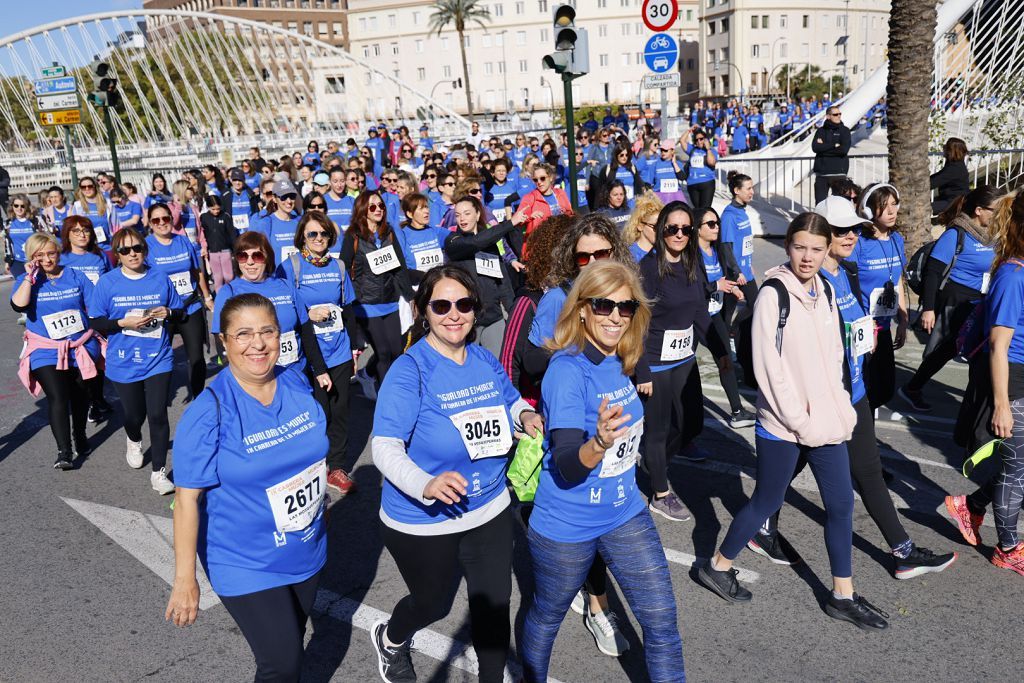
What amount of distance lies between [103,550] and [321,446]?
2.96 metres

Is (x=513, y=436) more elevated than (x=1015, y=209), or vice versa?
(x=1015, y=209)

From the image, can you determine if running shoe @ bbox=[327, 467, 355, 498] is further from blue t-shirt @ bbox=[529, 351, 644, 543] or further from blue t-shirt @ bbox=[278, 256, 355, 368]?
blue t-shirt @ bbox=[529, 351, 644, 543]

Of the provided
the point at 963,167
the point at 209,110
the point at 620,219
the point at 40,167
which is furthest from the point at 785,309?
the point at 209,110

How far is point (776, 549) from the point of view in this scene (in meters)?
4.70

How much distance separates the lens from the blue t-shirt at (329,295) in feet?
20.0

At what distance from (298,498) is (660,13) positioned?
9.36 metres

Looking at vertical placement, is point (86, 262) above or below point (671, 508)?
above

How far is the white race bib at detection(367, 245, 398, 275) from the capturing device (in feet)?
23.0

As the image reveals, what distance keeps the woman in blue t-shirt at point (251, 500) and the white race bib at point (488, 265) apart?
302cm

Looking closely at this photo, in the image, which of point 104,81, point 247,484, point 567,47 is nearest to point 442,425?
point 247,484

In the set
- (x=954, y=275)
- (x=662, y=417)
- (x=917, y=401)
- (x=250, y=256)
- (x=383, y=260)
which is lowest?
(x=917, y=401)

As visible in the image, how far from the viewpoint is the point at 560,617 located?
3.24 meters

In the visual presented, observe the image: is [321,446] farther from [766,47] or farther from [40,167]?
[766,47]

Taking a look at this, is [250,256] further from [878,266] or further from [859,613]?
[878,266]
